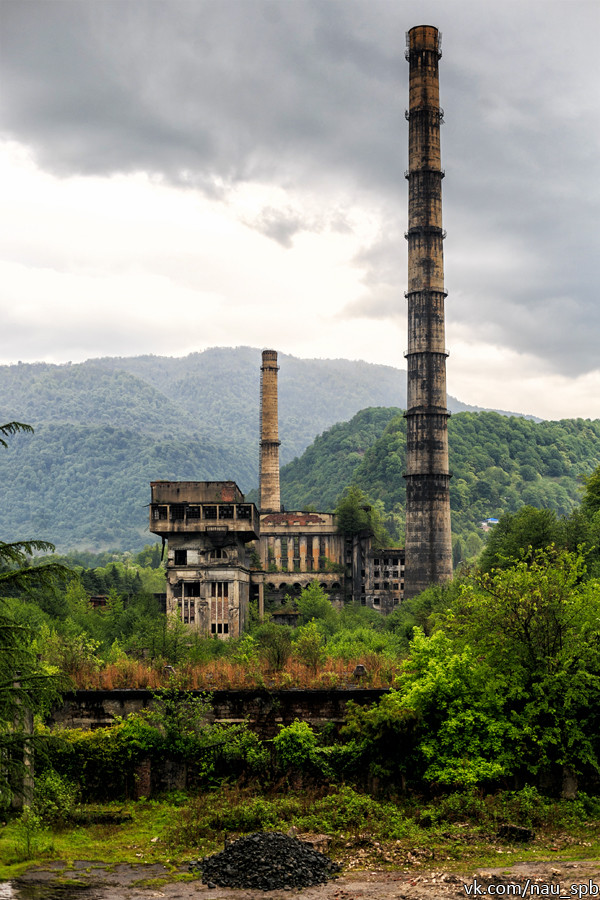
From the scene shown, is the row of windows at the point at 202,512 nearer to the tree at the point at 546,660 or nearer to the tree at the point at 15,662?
the tree at the point at 546,660

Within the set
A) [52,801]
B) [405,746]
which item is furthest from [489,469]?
[52,801]

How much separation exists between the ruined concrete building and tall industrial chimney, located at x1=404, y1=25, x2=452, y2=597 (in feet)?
42.1

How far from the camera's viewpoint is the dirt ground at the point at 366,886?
16.3 meters

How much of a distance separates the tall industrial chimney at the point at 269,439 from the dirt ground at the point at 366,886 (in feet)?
249

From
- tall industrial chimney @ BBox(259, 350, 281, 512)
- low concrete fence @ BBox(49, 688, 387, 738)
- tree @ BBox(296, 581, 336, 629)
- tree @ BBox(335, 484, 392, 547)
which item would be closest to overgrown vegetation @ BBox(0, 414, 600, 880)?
low concrete fence @ BBox(49, 688, 387, 738)

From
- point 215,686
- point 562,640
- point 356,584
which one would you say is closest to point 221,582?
point 356,584

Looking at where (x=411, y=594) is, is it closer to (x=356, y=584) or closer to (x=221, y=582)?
(x=221, y=582)

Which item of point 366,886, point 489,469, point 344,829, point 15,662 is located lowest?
point 344,829

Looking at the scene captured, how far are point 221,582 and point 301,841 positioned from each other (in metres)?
45.6

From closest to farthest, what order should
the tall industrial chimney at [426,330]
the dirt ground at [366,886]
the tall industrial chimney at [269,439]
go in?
the dirt ground at [366,886] → the tall industrial chimney at [426,330] → the tall industrial chimney at [269,439]

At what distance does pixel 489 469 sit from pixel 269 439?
74507 millimetres

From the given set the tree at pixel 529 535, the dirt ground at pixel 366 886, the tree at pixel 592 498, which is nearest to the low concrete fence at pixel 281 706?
the dirt ground at pixel 366 886

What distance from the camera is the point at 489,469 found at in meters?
A: 159

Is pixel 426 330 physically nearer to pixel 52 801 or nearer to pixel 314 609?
pixel 314 609
